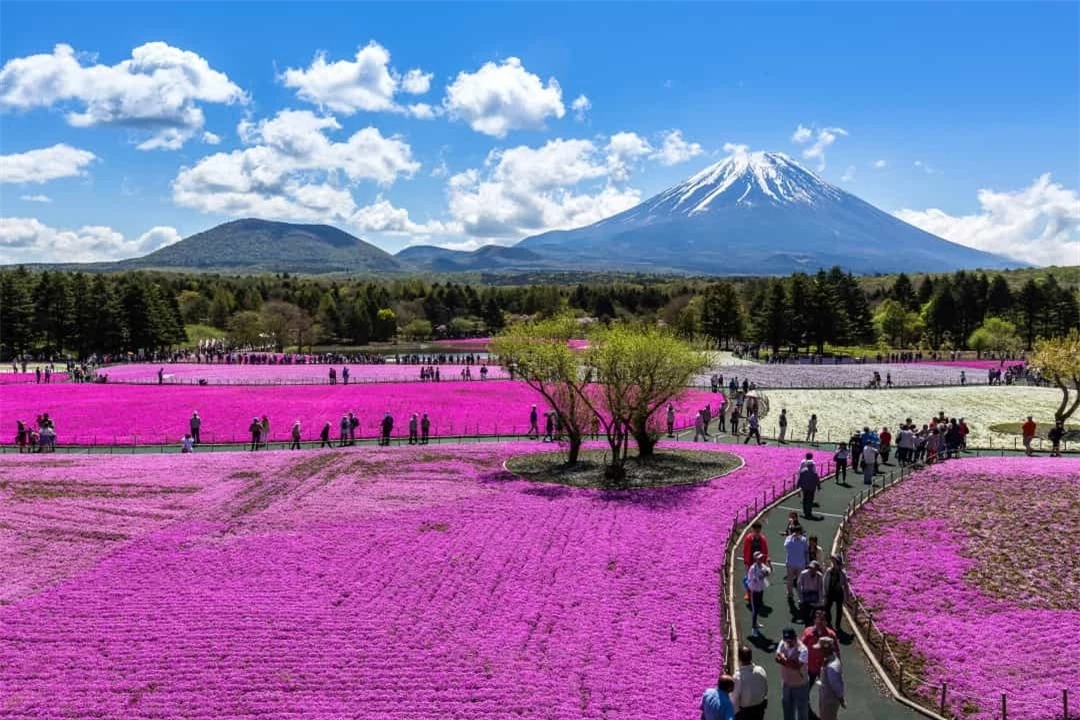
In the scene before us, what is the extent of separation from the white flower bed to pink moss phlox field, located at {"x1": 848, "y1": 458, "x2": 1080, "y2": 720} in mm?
14891

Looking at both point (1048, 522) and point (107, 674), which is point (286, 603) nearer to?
point (107, 674)

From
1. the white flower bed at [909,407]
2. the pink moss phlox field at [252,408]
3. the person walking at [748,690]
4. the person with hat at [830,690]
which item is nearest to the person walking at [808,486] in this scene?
the person with hat at [830,690]

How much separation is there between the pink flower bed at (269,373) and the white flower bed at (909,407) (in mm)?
24681

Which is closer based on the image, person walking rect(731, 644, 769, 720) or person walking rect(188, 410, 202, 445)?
person walking rect(731, 644, 769, 720)

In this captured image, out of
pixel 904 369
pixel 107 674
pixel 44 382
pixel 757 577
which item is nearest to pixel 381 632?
pixel 107 674

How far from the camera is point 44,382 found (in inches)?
2554

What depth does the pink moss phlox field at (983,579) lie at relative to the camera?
1434cm

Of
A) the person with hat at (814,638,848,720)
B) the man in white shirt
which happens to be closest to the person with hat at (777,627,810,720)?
the person with hat at (814,638,848,720)

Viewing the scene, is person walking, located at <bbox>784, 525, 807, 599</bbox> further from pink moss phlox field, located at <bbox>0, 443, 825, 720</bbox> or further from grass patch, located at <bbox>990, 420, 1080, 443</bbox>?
grass patch, located at <bbox>990, 420, 1080, 443</bbox>

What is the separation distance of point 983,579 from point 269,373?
2445 inches

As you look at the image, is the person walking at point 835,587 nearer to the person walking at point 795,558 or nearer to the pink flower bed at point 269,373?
the person walking at point 795,558

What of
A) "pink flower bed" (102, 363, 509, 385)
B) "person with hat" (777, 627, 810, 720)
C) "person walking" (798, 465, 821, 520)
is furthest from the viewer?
"pink flower bed" (102, 363, 509, 385)

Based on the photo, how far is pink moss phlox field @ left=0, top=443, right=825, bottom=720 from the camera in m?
13.8

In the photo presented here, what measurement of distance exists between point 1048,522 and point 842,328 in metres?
83.7
